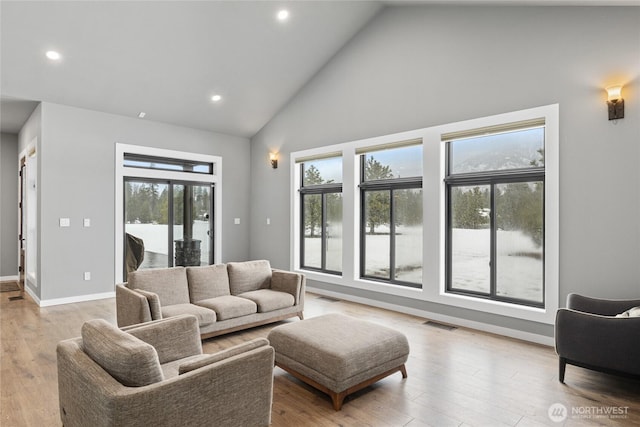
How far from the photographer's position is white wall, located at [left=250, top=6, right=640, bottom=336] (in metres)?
3.39

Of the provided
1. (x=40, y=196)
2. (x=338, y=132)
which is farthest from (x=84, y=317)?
(x=338, y=132)

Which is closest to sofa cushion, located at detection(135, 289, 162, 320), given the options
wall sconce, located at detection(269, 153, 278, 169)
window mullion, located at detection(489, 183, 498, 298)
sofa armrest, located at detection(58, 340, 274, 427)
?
sofa armrest, located at detection(58, 340, 274, 427)

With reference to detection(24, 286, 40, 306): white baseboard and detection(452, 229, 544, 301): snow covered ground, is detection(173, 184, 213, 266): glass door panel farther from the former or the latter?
detection(452, 229, 544, 301): snow covered ground

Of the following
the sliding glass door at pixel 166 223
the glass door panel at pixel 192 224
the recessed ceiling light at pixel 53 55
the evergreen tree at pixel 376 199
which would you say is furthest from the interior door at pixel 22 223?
the evergreen tree at pixel 376 199

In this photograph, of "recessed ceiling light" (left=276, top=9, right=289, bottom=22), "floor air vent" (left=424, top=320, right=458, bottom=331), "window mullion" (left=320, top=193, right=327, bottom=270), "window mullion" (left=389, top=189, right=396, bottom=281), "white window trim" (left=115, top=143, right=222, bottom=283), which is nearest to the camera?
"floor air vent" (left=424, top=320, right=458, bottom=331)

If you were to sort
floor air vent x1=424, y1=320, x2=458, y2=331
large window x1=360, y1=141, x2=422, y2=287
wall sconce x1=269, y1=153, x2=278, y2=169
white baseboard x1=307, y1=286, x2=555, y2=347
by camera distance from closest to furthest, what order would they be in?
white baseboard x1=307, y1=286, x2=555, y2=347, floor air vent x1=424, y1=320, x2=458, y2=331, large window x1=360, y1=141, x2=422, y2=287, wall sconce x1=269, y1=153, x2=278, y2=169

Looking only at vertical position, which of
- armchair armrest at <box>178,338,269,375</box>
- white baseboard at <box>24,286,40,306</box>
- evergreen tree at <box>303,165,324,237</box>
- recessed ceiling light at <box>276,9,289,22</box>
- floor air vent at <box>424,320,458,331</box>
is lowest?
floor air vent at <box>424,320,458,331</box>

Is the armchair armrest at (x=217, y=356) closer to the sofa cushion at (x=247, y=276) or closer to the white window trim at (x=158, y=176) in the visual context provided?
the sofa cushion at (x=247, y=276)

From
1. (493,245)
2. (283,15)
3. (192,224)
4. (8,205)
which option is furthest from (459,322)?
(8,205)

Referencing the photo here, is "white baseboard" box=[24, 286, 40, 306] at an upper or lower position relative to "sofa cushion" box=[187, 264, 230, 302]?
lower

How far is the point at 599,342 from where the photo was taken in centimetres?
274

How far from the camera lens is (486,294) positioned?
4.44 m

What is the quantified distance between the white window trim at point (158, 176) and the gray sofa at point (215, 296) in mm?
2460

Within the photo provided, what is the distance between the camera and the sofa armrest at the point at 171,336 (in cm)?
239
